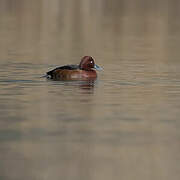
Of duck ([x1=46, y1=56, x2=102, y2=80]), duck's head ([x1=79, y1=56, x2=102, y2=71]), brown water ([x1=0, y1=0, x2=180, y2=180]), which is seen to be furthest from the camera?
duck's head ([x1=79, y1=56, x2=102, y2=71])

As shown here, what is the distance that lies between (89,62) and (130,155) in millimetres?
9073

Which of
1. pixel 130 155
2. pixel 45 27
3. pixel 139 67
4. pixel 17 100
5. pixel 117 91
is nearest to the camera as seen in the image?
pixel 130 155

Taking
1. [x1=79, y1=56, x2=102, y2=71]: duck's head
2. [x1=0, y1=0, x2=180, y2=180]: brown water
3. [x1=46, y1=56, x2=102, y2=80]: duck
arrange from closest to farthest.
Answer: [x1=0, y1=0, x2=180, y2=180]: brown water < [x1=46, y1=56, x2=102, y2=80]: duck < [x1=79, y1=56, x2=102, y2=71]: duck's head

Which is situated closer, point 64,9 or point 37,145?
point 37,145

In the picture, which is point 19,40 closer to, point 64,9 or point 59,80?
point 59,80

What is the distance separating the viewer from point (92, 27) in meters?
39.2

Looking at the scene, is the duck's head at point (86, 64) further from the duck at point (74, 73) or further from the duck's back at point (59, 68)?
the duck's back at point (59, 68)

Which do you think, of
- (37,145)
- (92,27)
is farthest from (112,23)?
(37,145)

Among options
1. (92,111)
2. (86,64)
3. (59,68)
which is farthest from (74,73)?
(92,111)

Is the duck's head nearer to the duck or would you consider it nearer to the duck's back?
the duck

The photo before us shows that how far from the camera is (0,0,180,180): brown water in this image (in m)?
10.8

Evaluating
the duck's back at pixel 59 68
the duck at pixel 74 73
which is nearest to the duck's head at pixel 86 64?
the duck at pixel 74 73

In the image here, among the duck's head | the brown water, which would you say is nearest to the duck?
the duck's head

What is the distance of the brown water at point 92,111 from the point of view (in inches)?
425
